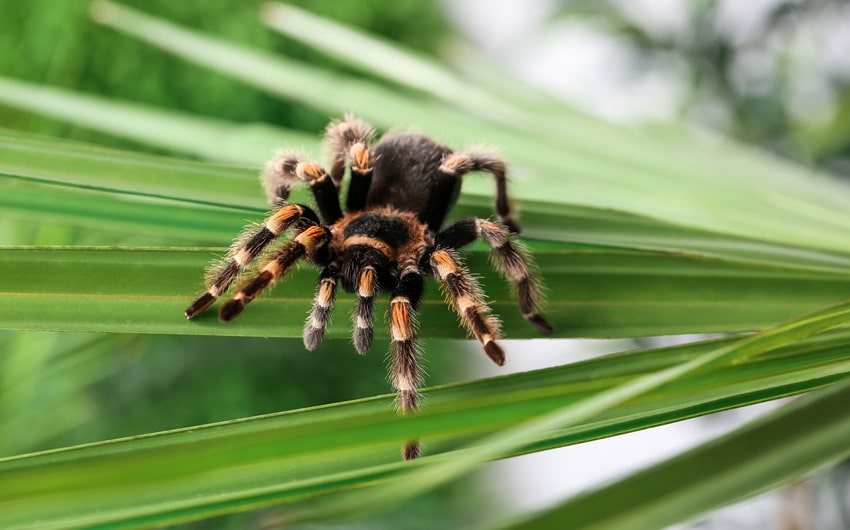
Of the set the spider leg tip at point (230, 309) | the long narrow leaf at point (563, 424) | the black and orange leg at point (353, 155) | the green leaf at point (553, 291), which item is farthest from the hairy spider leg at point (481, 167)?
the long narrow leaf at point (563, 424)

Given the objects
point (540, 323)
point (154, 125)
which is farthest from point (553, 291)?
point (154, 125)

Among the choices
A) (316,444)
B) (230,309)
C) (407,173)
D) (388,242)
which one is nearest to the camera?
(316,444)

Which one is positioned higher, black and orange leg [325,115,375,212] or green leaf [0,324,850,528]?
black and orange leg [325,115,375,212]

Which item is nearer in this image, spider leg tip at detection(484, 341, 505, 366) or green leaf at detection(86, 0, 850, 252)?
spider leg tip at detection(484, 341, 505, 366)

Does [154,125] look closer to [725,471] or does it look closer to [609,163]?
[609,163]

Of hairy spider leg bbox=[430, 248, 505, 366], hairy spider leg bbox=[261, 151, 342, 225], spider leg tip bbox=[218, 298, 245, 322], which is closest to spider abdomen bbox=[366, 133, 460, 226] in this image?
hairy spider leg bbox=[261, 151, 342, 225]

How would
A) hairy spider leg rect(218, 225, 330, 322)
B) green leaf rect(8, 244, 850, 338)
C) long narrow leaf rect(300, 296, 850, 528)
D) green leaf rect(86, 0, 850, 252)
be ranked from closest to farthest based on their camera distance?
1. long narrow leaf rect(300, 296, 850, 528)
2. green leaf rect(8, 244, 850, 338)
3. hairy spider leg rect(218, 225, 330, 322)
4. green leaf rect(86, 0, 850, 252)

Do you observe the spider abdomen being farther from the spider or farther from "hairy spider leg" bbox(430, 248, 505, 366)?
"hairy spider leg" bbox(430, 248, 505, 366)
